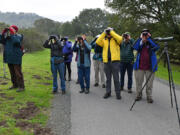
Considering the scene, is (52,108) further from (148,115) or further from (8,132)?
(148,115)

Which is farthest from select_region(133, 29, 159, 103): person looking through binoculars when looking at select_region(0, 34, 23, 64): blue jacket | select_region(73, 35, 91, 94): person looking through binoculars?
select_region(0, 34, 23, 64): blue jacket

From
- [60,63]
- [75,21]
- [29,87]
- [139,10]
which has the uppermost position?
[75,21]

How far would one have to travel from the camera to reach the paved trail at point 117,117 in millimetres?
4113

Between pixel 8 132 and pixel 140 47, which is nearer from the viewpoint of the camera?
pixel 8 132

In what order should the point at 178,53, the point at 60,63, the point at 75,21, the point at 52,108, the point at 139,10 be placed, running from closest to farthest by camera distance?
the point at 52,108, the point at 60,63, the point at 178,53, the point at 139,10, the point at 75,21

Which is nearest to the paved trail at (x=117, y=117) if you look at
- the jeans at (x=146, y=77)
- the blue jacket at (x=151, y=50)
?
the jeans at (x=146, y=77)

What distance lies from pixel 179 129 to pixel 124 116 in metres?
1.27

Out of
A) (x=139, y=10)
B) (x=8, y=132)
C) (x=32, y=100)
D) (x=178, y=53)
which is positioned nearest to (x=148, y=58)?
(x=32, y=100)

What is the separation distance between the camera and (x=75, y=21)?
76.1 meters

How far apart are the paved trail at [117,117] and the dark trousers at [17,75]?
1.45 m

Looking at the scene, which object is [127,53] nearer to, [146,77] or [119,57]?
[119,57]

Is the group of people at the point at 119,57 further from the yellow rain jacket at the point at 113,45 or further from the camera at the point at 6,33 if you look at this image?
the camera at the point at 6,33

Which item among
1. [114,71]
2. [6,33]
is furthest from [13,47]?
[114,71]

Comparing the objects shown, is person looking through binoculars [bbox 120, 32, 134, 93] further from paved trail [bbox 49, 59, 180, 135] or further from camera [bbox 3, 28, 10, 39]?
camera [bbox 3, 28, 10, 39]
